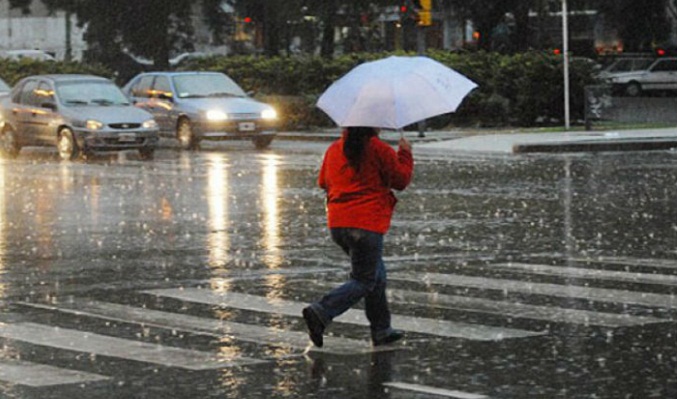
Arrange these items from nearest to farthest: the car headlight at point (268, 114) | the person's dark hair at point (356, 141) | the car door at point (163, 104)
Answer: the person's dark hair at point (356, 141) → the car headlight at point (268, 114) → the car door at point (163, 104)

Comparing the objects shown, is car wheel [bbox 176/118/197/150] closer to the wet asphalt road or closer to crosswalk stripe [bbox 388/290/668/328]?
the wet asphalt road

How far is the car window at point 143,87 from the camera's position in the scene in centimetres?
3631

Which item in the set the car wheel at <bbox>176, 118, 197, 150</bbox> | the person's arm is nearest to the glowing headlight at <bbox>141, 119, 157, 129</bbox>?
the car wheel at <bbox>176, 118, 197, 150</bbox>

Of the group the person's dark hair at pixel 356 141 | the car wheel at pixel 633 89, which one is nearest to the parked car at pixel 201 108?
the person's dark hair at pixel 356 141

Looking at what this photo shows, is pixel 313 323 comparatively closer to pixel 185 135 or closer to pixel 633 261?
pixel 633 261

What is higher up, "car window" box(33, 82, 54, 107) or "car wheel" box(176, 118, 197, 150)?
"car window" box(33, 82, 54, 107)

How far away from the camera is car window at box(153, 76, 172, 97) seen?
35.6m

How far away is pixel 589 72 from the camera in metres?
39.1

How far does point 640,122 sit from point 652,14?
30415 millimetres

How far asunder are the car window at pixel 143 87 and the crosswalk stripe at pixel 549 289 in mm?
23172

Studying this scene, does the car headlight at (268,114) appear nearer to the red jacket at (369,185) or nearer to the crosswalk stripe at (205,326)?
the crosswalk stripe at (205,326)

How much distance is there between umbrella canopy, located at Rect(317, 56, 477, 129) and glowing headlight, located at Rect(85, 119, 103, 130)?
21696mm

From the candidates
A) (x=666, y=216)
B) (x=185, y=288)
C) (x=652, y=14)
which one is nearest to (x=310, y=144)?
(x=666, y=216)

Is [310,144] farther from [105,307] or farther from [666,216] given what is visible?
[105,307]
